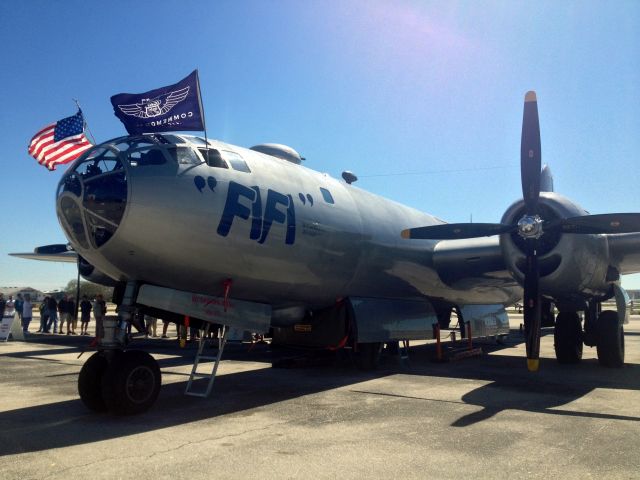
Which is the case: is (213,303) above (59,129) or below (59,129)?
below

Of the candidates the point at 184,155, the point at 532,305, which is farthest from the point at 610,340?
the point at 184,155

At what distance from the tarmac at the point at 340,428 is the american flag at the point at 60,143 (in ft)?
15.7

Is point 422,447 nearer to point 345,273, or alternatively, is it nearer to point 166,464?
point 166,464

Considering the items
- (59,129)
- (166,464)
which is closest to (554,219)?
(166,464)

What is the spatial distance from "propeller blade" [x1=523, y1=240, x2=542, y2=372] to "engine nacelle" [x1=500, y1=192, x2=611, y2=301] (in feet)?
1.62

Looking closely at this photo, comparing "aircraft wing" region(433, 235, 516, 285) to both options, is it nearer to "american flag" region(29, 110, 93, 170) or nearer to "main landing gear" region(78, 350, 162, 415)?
"main landing gear" region(78, 350, 162, 415)

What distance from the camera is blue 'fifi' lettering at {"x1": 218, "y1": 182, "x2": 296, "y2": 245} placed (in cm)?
831

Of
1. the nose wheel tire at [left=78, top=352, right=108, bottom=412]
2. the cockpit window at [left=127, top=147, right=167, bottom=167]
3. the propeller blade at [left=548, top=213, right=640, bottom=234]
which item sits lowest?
the nose wheel tire at [left=78, top=352, right=108, bottom=412]

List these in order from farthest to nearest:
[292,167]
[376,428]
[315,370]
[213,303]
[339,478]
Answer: [315,370] < [292,167] < [213,303] < [376,428] < [339,478]

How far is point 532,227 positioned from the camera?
1068cm

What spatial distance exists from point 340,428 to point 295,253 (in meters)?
3.77

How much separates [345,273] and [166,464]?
256 inches

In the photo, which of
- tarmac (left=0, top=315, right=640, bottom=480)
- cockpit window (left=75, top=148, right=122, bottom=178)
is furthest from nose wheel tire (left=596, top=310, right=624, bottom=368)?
cockpit window (left=75, top=148, right=122, bottom=178)

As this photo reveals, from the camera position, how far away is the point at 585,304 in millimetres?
12727
